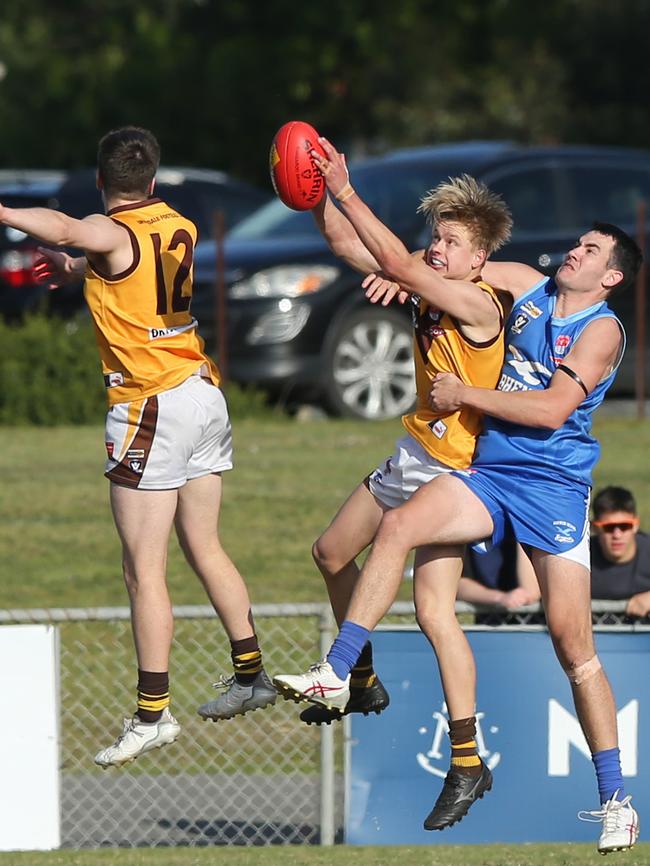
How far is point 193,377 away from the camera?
276 inches

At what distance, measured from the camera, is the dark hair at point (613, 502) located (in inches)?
369

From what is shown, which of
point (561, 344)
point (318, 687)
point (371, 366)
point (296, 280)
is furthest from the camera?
point (371, 366)

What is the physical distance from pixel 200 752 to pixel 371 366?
4.56 m

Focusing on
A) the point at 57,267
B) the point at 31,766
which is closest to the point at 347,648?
the point at 57,267

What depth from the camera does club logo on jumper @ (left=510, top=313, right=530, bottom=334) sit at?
673cm

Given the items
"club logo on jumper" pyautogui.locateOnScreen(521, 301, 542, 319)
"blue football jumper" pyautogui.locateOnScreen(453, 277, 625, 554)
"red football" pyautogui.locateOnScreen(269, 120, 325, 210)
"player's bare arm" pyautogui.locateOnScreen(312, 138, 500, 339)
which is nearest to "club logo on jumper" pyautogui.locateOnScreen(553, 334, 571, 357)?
"blue football jumper" pyautogui.locateOnScreen(453, 277, 625, 554)

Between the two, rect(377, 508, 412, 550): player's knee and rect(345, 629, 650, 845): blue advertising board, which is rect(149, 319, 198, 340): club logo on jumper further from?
rect(345, 629, 650, 845): blue advertising board

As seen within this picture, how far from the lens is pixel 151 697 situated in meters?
7.05

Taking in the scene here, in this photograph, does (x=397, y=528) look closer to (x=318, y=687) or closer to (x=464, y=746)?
(x=318, y=687)

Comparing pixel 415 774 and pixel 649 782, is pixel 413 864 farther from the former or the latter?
pixel 649 782

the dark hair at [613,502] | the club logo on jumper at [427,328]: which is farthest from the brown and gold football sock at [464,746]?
the dark hair at [613,502]

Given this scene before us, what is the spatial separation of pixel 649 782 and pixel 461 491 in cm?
328

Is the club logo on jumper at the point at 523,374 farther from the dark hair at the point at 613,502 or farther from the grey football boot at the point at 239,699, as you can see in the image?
the dark hair at the point at 613,502

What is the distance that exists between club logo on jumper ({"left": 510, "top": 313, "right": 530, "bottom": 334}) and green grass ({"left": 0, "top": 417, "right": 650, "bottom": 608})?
5041 mm
